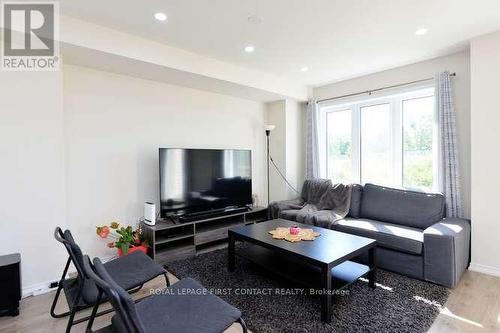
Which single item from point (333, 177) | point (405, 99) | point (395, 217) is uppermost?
point (405, 99)

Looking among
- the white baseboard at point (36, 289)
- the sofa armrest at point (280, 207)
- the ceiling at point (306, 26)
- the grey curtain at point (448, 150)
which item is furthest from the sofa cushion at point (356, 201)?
the white baseboard at point (36, 289)

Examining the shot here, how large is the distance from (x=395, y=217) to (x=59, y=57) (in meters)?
4.13

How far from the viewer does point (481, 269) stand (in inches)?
111

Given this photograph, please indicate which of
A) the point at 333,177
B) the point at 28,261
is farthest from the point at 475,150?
the point at 28,261

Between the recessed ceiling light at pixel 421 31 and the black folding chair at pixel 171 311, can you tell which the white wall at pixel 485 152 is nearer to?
the recessed ceiling light at pixel 421 31

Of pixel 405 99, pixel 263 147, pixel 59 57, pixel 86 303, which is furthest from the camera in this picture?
pixel 263 147

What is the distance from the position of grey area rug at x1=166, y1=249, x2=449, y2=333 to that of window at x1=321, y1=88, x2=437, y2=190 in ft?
5.12

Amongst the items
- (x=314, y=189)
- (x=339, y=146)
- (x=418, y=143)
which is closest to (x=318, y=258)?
(x=314, y=189)

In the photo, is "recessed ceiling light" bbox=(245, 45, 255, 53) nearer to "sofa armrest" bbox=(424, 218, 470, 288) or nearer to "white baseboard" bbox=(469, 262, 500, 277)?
"sofa armrest" bbox=(424, 218, 470, 288)

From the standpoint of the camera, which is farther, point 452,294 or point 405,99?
point 405,99

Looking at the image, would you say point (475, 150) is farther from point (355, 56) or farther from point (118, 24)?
point (118, 24)

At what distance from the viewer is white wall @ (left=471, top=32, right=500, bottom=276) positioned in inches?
107

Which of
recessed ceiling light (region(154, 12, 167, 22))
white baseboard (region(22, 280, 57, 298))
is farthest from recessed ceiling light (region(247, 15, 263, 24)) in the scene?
white baseboard (region(22, 280, 57, 298))

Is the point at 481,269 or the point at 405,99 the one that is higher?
the point at 405,99
